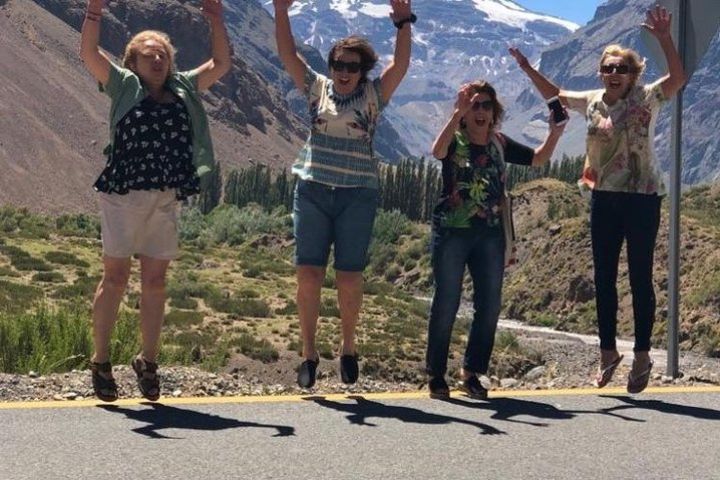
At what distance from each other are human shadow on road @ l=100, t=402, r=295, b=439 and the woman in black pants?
2459mm

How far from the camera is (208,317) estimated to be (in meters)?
35.9

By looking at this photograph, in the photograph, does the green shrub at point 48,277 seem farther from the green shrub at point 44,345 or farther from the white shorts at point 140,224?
the white shorts at point 140,224

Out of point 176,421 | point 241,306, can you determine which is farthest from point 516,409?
point 241,306

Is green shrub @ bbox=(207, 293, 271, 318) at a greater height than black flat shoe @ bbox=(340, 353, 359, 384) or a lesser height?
lesser

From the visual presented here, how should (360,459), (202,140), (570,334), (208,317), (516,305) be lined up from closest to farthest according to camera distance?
1. (360,459)
2. (202,140)
3. (208,317)
4. (570,334)
5. (516,305)

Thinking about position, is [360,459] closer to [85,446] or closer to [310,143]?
[85,446]

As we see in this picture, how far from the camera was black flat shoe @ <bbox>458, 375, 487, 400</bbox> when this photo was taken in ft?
20.9

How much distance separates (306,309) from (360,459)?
5.72ft

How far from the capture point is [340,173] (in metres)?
6.12

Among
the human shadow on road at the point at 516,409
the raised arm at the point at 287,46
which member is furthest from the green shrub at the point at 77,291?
the human shadow on road at the point at 516,409

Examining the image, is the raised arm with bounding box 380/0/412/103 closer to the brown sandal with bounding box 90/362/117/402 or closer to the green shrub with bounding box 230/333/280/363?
the brown sandal with bounding box 90/362/117/402

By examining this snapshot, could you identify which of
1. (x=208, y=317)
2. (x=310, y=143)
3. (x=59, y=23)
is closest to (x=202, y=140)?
(x=310, y=143)

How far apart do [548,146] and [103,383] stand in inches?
121

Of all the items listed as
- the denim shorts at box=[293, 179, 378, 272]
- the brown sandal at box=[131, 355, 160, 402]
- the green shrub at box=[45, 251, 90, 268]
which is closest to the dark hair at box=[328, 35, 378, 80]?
the denim shorts at box=[293, 179, 378, 272]
